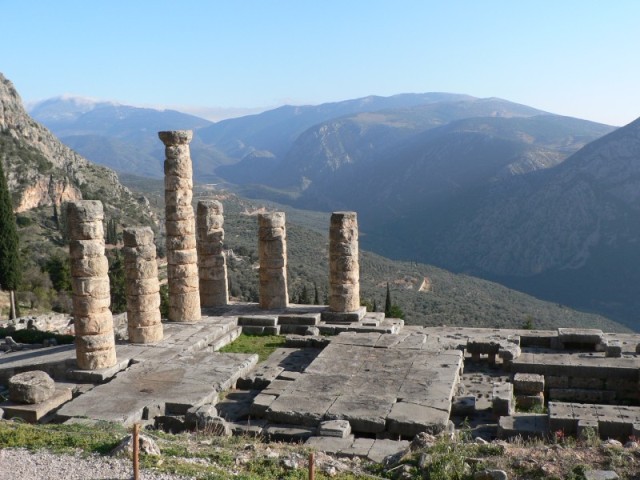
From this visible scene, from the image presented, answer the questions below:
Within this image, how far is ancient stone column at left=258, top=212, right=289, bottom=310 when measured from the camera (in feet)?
65.7

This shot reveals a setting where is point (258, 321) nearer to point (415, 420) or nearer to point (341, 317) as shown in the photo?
point (341, 317)

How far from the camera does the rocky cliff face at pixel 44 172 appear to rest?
5684 centimetres

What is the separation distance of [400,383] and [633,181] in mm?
94914

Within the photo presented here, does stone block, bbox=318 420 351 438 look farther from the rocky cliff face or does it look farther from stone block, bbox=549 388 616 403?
the rocky cliff face

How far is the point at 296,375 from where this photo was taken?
13.9 m

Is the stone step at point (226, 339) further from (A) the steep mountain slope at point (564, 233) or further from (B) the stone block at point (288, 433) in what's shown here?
(A) the steep mountain slope at point (564, 233)

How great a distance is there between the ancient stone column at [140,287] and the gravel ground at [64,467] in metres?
7.64

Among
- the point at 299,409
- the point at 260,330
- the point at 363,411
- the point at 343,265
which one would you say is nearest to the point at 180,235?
the point at 260,330

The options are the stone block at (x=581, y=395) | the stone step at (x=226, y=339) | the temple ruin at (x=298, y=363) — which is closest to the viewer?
the temple ruin at (x=298, y=363)

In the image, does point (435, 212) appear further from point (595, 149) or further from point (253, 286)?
point (253, 286)

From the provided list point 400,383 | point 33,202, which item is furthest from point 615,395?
point 33,202

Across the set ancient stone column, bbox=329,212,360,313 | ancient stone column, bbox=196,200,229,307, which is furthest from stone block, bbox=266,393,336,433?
ancient stone column, bbox=196,200,229,307

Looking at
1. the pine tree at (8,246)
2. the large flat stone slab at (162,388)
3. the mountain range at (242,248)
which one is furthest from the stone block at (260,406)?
the mountain range at (242,248)

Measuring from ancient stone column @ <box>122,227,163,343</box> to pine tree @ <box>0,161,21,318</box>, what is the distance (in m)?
17.7
